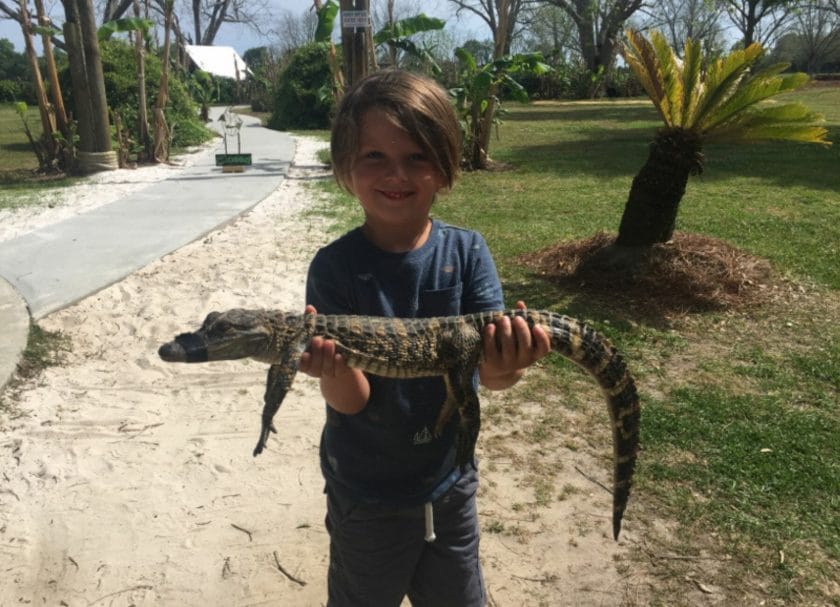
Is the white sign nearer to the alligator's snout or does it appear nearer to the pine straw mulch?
the pine straw mulch

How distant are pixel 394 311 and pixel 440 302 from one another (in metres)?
0.16

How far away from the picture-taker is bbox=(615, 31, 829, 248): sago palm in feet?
20.2

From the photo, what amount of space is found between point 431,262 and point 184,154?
685 inches

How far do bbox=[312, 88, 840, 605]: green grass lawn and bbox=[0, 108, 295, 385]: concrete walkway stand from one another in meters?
2.11

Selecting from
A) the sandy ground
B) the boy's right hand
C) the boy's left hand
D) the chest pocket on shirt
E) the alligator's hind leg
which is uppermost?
the chest pocket on shirt

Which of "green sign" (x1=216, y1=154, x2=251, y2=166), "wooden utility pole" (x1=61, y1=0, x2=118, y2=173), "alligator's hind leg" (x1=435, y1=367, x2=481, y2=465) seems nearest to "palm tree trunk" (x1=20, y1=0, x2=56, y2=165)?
"wooden utility pole" (x1=61, y1=0, x2=118, y2=173)

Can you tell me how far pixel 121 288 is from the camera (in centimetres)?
625

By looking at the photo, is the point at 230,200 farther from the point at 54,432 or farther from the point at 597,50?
the point at 597,50

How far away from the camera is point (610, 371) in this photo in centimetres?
234

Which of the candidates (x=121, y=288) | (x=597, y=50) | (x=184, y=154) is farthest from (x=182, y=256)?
(x=597, y=50)

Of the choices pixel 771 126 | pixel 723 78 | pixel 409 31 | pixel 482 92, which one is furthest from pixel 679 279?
Answer: pixel 409 31

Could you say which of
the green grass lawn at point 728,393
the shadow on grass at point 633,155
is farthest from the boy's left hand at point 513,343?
the shadow on grass at point 633,155

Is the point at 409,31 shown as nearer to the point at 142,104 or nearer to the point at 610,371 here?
the point at 142,104

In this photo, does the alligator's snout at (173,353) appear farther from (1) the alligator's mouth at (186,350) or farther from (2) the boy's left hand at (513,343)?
(2) the boy's left hand at (513,343)
